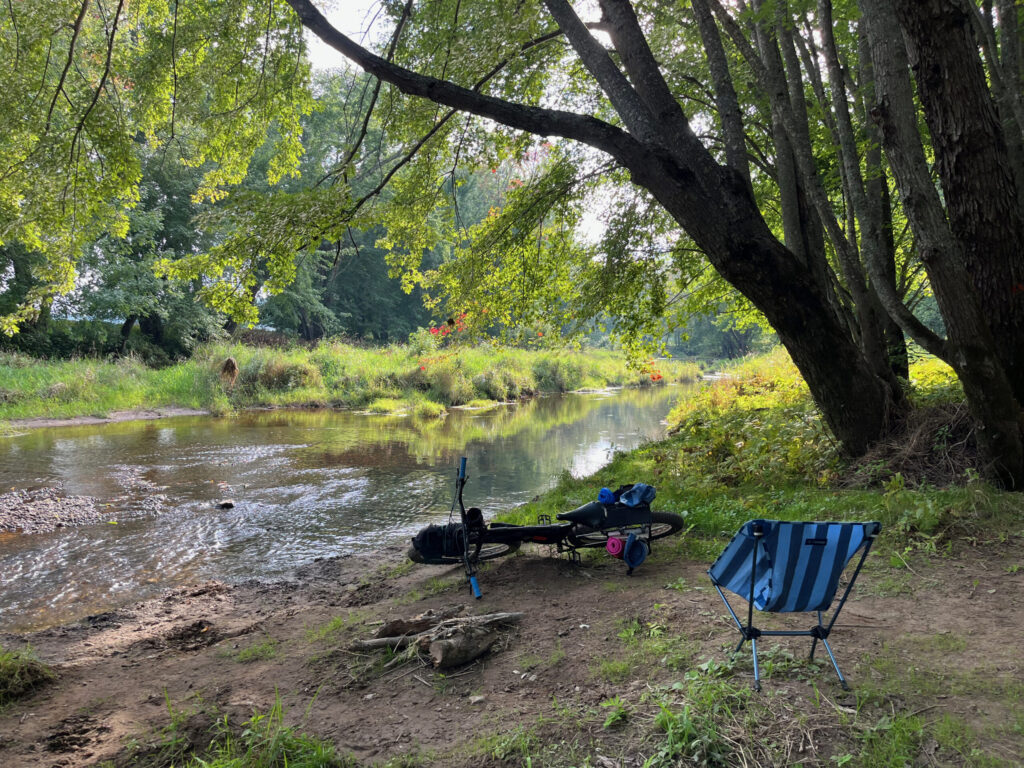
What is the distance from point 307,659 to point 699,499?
4.37 metres

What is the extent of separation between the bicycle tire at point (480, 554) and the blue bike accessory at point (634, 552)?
103 cm

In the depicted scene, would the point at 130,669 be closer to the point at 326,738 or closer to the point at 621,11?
the point at 326,738

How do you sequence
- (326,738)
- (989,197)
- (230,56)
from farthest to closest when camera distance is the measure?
(230,56)
(989,197)
(326,738)

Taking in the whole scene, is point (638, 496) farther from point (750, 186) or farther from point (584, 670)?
point (750, 186)

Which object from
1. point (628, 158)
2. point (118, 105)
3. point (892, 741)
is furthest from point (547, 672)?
point (118, 105)

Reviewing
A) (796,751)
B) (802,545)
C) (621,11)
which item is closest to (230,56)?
(621,11)

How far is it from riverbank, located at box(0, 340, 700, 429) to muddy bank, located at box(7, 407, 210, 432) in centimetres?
5

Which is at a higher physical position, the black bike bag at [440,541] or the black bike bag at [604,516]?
the black bike bag at [604,516]

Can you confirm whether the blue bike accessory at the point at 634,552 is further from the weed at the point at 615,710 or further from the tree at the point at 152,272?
the tree at the point at 152,272

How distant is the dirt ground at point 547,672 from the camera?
2436 millimetres

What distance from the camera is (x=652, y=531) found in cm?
523

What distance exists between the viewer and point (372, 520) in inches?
322

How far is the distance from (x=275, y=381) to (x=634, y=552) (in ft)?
66.3

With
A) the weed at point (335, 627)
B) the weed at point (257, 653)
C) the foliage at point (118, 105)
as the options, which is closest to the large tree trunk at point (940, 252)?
the weed at point (335, 627)
